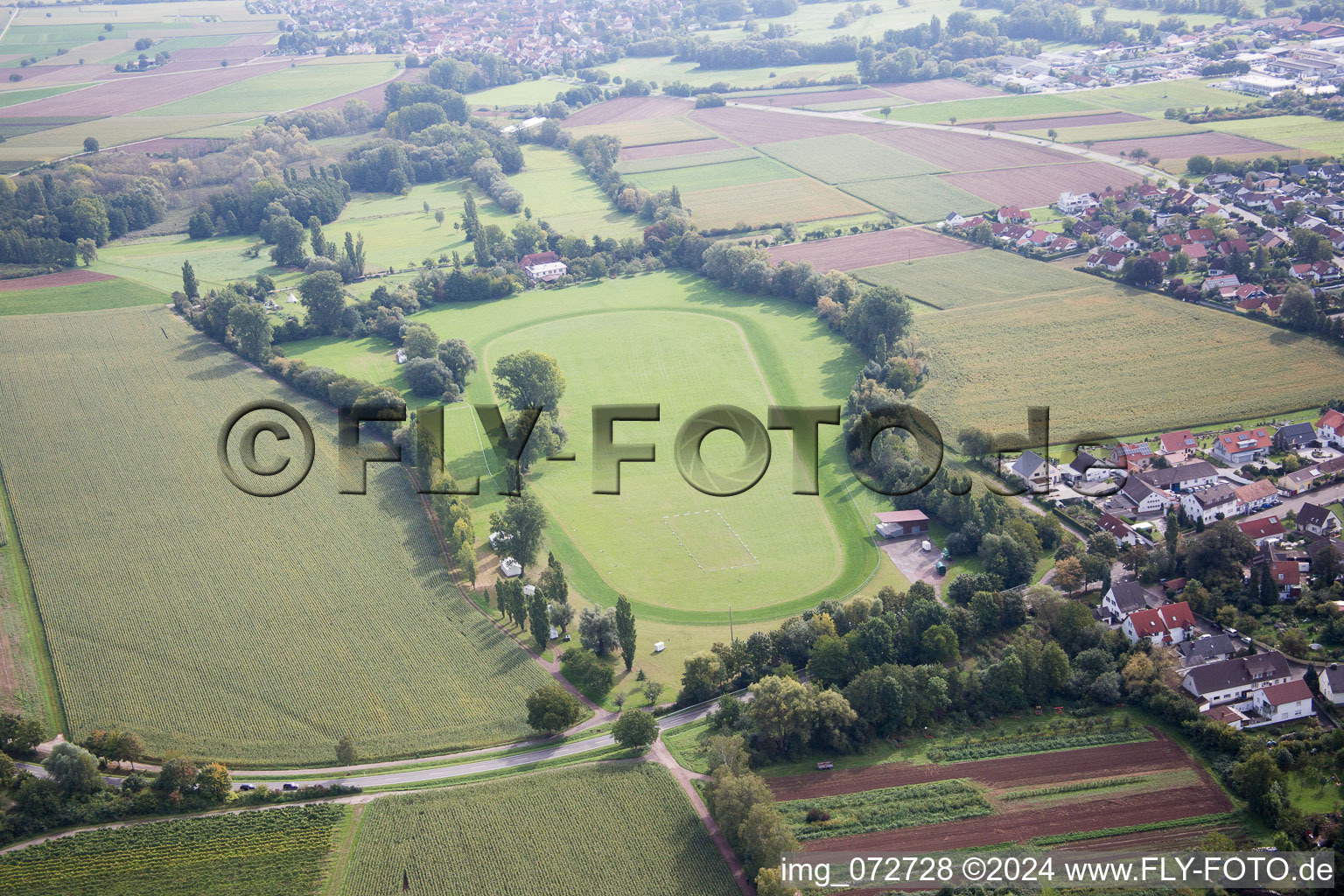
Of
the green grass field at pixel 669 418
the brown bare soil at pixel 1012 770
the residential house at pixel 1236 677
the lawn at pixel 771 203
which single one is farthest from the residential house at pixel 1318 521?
the lawn at pixel 771 203

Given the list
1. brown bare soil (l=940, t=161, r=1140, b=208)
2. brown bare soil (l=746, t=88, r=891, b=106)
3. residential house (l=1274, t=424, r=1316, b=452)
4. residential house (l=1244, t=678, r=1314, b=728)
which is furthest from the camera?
brown bare soil (l=746, t=88, r=891, b=106)

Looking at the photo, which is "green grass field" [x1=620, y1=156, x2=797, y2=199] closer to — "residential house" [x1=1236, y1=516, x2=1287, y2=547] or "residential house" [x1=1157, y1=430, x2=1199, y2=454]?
"residential house" [x1=1157, y1=430, x2=1199, y2=454]

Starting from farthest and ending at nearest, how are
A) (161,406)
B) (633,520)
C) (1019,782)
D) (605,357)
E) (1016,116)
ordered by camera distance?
(1016,116), (605,357), (161,406), (633,520), (1019,782)

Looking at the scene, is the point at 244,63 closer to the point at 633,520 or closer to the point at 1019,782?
the point at 633,520

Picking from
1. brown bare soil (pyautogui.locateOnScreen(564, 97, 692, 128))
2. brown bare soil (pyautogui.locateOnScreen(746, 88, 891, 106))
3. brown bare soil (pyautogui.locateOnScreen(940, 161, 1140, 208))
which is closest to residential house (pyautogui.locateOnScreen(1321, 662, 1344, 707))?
brown bare soil (pyautogui.locateOnScreen(940, 161, 1140, 208))

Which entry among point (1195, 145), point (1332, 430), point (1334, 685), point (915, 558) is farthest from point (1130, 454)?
point (1195, 145)

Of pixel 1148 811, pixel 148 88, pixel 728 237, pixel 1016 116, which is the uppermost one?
pixel 148 88

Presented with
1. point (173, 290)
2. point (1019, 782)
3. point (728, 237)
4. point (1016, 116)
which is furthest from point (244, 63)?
point (1019, 782)
